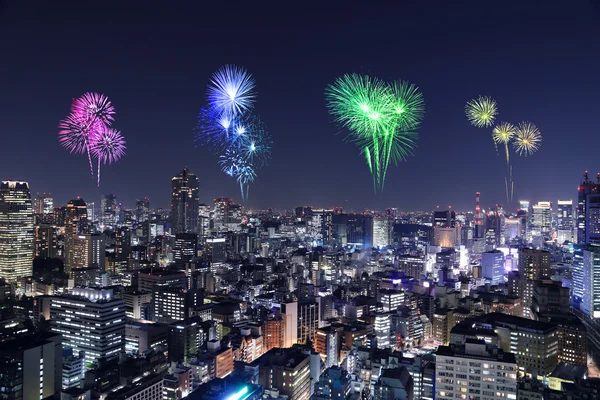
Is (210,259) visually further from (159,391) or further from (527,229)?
(527,229)

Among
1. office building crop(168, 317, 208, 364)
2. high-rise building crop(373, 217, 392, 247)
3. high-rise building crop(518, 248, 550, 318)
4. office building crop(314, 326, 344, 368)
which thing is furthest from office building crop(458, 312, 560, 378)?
high-rise building crop(373, 217, 392, 247)

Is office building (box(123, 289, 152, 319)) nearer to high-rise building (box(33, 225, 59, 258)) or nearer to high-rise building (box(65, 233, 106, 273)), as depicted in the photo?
high-rise building (box(65, 233, 106, 273))

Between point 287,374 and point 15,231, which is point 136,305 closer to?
point 15,231

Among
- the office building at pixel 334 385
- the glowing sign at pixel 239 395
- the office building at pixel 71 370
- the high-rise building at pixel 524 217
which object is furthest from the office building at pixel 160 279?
the high-rise building at pixel 524 217

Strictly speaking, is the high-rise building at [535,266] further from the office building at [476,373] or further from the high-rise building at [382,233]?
the high-rise building at [382,233]

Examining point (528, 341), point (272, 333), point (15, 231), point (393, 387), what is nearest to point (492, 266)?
point (528, 341)

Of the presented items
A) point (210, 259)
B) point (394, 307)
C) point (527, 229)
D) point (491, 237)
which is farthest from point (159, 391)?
point (527, 229)

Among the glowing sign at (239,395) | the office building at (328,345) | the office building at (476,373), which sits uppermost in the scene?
the office building at (476,373)
